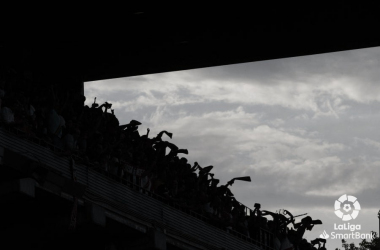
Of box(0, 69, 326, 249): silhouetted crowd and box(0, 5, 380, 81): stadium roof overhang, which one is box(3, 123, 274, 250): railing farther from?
box(0, 5, 380, 81): stadium roof overhang

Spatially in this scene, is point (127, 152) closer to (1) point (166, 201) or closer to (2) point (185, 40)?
(1) point (166, 201)

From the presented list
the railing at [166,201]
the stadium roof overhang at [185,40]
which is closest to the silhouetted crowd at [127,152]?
the railing at [166,201]

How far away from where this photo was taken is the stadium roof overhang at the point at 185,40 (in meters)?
30.2

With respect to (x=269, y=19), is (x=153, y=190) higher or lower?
lower

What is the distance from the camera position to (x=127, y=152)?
22.1 meters

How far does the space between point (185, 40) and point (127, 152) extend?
10803 mm

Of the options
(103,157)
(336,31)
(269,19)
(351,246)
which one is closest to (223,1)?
(269,19)

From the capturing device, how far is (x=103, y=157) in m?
21.0

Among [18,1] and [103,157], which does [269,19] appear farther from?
[103,157]

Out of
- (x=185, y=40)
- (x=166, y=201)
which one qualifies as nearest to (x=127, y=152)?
(x=166, y=201)

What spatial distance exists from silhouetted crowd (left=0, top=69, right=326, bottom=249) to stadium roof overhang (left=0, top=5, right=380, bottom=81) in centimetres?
643

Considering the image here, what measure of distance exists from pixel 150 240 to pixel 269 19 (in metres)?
11.2

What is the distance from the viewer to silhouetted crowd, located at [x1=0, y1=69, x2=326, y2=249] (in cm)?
1957

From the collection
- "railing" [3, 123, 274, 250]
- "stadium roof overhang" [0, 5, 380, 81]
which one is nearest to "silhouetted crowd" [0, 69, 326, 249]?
"railing" [3, 123, 274, 250]
